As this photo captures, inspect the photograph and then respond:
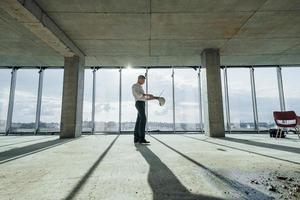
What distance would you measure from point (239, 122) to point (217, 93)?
448 cm

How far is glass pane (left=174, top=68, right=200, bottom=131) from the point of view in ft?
31.4

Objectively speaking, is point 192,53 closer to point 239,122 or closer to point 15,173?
point 239,122

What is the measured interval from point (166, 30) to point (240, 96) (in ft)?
20.3

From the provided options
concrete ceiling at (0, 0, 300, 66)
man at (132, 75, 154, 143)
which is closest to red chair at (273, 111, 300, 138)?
concrete ceiling at (0, 0, 300, 66)

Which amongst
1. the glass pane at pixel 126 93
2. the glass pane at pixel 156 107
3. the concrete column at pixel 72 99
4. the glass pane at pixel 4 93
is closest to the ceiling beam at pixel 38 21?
the concrete column at pixel 72 99

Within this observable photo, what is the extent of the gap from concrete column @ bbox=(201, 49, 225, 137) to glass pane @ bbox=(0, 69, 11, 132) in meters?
9.11

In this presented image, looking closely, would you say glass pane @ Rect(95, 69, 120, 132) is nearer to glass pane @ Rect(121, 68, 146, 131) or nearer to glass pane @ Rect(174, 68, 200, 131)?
glass pane @ Rect(121, 68, 146, 131)

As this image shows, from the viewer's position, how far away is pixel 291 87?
9523 mm

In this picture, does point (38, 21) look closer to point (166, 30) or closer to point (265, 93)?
point (166, 30)

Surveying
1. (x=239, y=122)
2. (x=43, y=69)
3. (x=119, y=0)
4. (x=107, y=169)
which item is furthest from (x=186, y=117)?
(x=107, y=169)

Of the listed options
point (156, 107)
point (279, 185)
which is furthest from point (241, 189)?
point (156, 107)

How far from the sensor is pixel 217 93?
6.61m

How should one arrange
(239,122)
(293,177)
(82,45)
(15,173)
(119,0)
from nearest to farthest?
(293,177)
(15,173)
(119,0)
(82,45)
(239,122)

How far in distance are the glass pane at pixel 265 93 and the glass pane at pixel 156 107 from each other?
14.3ft
